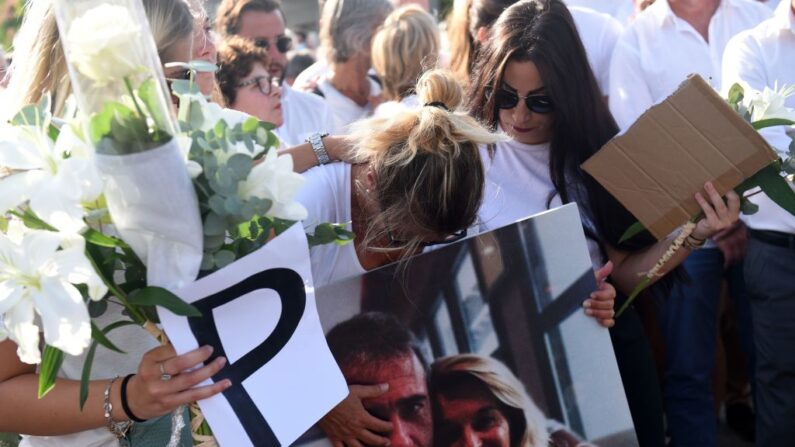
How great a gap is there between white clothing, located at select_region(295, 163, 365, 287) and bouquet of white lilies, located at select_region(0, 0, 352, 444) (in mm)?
537

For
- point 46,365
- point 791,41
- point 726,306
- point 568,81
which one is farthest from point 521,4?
point 726,306

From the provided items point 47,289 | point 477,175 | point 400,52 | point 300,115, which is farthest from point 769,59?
point 47,289

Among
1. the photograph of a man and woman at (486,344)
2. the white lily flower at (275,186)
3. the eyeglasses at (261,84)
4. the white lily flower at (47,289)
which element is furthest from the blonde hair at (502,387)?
the eyeglasses at (261,84)

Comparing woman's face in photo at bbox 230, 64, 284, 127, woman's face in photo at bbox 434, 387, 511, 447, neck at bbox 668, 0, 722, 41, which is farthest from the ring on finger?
neck at bbox 668, 0, 722, 41

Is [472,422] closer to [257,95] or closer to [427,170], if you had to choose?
[427,170]

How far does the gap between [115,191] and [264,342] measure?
0.37 m

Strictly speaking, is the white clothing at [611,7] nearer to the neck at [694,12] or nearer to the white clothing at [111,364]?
the neck at [694,12]

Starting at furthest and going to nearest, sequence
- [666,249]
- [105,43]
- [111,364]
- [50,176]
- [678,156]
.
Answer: [666,249], [678,156], [111,364], [50,176], [105,43]

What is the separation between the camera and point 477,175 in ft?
6.70

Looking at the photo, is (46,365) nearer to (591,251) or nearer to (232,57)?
(591,251)

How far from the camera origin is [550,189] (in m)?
2.54

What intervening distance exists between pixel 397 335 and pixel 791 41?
79.0 inches

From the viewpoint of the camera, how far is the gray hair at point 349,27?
14.2ft

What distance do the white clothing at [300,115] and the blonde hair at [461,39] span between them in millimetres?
667
